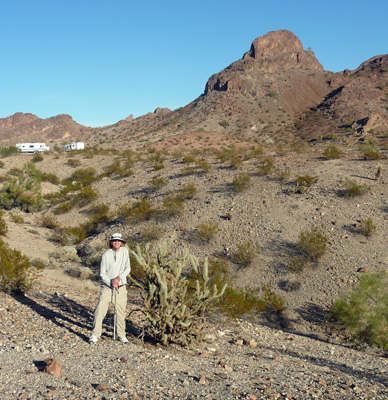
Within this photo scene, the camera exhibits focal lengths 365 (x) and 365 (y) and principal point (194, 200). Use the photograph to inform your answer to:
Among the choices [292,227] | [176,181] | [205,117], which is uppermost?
[205,117]

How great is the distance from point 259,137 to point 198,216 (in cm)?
4466

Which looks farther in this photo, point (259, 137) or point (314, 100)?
point (314, 100)

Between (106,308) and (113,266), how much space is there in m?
0.66

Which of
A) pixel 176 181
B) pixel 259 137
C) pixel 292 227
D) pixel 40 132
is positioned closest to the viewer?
pixel 292 227

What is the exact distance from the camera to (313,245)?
448 inches

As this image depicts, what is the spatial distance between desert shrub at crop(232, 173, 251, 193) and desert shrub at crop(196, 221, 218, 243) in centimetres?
298

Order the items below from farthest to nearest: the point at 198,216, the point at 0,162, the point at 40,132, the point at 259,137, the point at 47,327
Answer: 1. the point at 40,132
2. the point at 259,137
3. the point at 0,162
4. the point at 198,216
5. the point at 47,327

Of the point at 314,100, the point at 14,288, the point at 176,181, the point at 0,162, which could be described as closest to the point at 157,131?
the point at 314,100

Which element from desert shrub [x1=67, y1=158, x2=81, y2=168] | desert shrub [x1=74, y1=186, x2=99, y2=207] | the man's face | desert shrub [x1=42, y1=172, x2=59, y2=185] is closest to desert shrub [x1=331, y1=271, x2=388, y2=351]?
the man's face

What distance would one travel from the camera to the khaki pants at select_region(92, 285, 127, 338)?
18.6 ft

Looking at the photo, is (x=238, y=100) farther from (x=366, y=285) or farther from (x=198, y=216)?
(x=366, y=285)

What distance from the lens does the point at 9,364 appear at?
4.41 metres

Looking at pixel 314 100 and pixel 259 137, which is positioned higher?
pixel 314 100

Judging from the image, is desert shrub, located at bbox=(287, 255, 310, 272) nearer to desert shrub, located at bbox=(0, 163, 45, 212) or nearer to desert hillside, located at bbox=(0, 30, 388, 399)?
desert hillside, located at bbox=(0, 30, 388, 399)
